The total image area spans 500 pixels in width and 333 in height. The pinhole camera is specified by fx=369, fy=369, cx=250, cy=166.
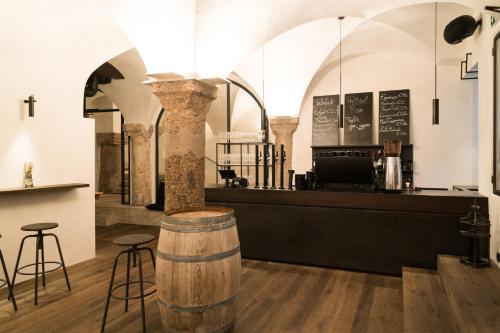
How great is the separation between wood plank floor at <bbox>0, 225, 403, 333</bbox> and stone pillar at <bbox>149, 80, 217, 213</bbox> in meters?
1.00

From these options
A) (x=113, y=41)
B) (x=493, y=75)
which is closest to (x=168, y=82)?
(x=113, y=41)

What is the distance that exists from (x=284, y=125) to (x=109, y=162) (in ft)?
23.6

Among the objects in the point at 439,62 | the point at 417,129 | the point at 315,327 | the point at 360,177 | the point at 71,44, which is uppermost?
the point at 439,62

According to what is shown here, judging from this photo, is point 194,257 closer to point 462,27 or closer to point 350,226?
point 350,226

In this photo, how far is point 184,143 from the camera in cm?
409

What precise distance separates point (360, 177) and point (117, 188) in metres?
9.92

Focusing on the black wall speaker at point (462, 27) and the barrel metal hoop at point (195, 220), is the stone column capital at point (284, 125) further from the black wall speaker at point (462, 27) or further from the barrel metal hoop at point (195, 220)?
the barrel metal hoop at point (195, 220)

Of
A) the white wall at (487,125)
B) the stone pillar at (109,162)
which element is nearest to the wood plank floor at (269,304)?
the white wall at (487,125)

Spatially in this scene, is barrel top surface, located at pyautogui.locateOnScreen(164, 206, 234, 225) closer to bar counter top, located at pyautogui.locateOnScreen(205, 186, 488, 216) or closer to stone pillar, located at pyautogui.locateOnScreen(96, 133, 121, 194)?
bar counter top, located at pyautogui.locateOnScreen(205, 186, 488, 216)

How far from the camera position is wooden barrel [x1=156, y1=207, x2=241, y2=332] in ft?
7.68

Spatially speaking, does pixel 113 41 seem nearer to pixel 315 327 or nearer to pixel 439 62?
pixel 315 327

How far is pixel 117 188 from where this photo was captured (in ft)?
40.2

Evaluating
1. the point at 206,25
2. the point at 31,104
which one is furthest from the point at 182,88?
the point at 31,104

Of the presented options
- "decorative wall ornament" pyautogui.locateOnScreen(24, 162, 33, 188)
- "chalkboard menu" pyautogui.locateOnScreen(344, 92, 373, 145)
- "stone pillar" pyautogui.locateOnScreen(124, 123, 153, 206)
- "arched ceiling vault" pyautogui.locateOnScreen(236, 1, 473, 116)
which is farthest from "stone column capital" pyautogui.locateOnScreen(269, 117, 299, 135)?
"decorative wall ornament" pyautogui.locateOnScreen(24, 162, 33, 188)
